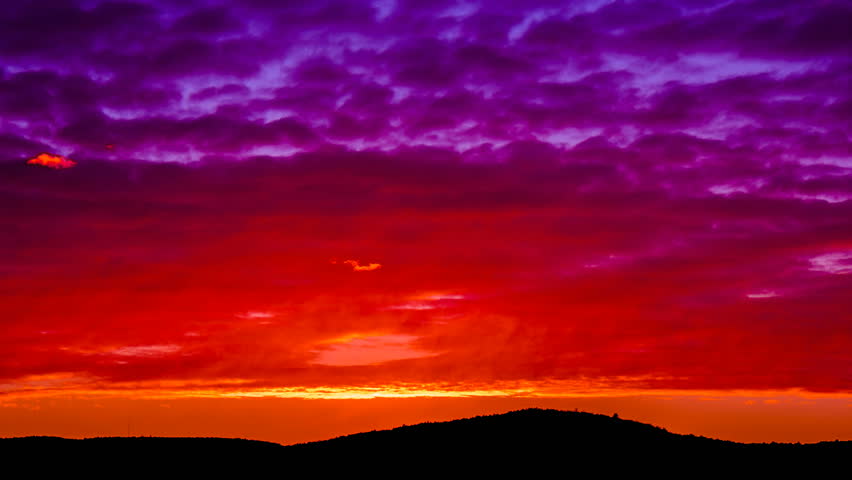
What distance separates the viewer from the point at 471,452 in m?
45.0

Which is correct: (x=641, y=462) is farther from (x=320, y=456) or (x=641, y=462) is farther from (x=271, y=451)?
(x=271, y=451)

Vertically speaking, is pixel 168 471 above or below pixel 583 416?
below

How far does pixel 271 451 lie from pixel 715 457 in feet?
77.0

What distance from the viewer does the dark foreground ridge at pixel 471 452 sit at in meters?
43.5

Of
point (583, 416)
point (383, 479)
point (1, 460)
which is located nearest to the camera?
point (383, 479)

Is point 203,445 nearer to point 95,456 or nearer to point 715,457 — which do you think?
point 95,456

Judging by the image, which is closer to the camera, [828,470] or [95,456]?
[828,470]

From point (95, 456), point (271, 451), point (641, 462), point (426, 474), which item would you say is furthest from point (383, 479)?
point (95, 456)

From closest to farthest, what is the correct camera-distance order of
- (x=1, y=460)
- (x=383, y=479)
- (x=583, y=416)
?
(x=383, y=479)
(x=1, y=460)
(x=583, y=416)

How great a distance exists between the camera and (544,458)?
43625 millimetres

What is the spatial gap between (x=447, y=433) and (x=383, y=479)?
675cm

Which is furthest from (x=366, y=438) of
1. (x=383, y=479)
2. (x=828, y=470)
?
(x=828, y=470)

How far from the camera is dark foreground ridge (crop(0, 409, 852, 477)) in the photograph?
4353 cm

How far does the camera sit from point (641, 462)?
43219 millimetres
